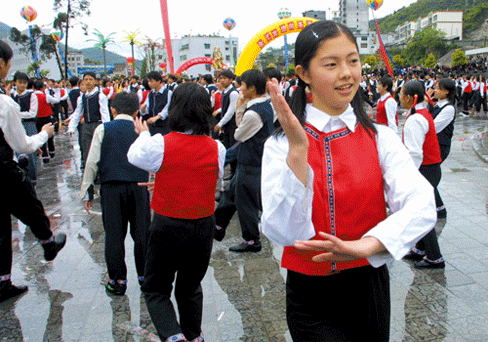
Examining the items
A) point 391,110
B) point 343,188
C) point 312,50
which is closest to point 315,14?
point 391,110

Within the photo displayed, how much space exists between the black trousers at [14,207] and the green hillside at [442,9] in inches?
4365

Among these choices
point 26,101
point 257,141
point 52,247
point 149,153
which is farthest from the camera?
point 26,101

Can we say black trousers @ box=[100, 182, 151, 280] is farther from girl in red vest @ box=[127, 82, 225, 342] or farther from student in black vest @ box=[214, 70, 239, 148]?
student in black vest @ box=[214, 70, 239, 148]

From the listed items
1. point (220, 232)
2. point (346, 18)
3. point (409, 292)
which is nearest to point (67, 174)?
point (220, 232)

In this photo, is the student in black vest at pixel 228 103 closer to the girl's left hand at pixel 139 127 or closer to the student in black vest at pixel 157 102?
the student in black vest at pixel 157 102

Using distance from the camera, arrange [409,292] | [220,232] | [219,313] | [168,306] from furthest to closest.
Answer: [220,232], [409,292], [219,313], [168,306]

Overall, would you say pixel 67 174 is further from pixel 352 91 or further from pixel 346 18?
pixel 346 18

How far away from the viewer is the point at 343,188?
1.51 meters

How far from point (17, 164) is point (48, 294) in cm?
112

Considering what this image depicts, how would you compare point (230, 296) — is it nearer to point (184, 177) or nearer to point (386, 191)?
point (184, 177)

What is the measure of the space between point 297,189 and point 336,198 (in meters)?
0.18

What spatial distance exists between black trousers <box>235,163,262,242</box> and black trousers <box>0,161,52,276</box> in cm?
189

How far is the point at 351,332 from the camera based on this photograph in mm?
1673

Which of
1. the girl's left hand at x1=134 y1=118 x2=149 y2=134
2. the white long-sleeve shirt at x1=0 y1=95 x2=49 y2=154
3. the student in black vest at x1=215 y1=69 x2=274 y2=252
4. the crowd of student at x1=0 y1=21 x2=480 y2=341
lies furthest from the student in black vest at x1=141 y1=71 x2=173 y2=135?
the girl's left hand at x1=134 y1=118 x2=149 y2=134
